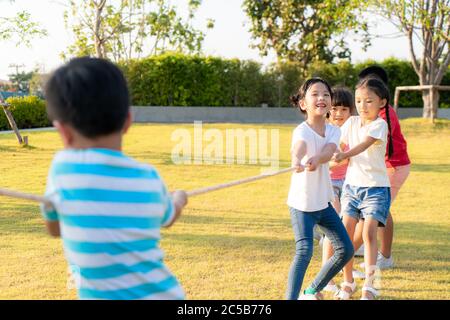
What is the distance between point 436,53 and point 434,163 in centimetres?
1232

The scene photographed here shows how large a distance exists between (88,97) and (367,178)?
9.21 ft

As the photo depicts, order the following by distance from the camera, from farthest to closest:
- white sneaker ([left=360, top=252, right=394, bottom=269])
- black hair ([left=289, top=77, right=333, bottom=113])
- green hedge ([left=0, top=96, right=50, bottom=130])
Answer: green hedge ([left=0, top=96, right=50, bottom=130]) < white sneaker ([left=360, top=252, right=394, bottom=269]) < black hair ([left=289, top=77, right=333, bottom=113])

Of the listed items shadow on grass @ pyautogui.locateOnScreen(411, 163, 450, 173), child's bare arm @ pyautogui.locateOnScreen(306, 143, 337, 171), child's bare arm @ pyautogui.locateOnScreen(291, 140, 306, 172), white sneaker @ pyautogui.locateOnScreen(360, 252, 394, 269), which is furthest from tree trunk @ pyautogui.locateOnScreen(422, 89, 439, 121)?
child's bare arm @ pyautogui.locateOnScreen(291, 140, 306, 172)

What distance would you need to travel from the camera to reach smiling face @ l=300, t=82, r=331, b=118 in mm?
3812

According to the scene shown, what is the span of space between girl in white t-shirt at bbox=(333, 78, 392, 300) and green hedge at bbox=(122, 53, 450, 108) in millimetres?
23498

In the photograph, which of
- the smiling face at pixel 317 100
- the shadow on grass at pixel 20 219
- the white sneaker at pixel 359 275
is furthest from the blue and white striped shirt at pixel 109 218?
the shadow on grass at pixel 20 219

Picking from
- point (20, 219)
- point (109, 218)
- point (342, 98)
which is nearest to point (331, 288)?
point (342, 98)

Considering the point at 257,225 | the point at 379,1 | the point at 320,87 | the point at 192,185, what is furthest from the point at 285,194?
the point at 379,1

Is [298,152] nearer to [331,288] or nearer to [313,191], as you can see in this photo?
[313,191]

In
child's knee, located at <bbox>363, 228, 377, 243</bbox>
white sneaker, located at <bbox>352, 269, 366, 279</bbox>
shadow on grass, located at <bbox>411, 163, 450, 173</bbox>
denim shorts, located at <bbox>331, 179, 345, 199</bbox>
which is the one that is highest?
denim shorts, located at <bbox>331, 179, 345, 199</bbox>

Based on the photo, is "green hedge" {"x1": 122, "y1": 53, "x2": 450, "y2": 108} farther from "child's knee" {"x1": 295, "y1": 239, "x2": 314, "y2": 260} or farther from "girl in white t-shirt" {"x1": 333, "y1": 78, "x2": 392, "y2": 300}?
"child's knee" {"x1": 295, "y1": 239, "x2": 314, "y2": 260}

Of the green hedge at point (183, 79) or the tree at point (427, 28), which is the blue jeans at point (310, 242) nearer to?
the tree at point (427, 28)

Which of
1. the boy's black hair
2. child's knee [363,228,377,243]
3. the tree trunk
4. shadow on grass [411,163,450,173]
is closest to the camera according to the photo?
the boy's black hair

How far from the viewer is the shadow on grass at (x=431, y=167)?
1119cm
